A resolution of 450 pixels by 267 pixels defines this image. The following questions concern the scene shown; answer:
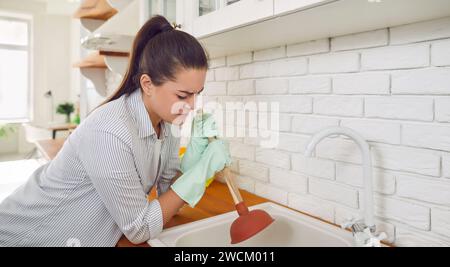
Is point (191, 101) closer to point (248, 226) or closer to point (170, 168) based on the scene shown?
point (170, 168)

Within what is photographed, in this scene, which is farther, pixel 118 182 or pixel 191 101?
pixel 191 101

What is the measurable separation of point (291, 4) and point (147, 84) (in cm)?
51

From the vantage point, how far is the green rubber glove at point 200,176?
0.99 metres

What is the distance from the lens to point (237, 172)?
1480mm

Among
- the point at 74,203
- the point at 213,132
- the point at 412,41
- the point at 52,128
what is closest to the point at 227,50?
the point at 213,132

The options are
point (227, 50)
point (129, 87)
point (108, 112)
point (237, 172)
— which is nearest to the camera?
point (108, 112)

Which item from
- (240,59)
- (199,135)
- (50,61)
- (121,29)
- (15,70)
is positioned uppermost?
(50,61)

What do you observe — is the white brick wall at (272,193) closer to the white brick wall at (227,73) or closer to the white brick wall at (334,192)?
the white brick wall at (334,192)

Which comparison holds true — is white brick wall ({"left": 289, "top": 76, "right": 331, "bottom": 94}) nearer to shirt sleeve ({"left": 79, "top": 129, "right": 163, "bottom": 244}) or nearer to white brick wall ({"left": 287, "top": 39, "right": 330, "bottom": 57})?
white brick wall ({"left": 287, "top": 39, "right": 330, "bottom": 57})

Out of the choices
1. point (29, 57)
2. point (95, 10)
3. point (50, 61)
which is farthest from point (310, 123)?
point (29, 57)

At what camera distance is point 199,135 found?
1.16 m

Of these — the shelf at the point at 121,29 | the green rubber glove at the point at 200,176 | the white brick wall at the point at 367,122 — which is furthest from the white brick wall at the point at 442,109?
the shelf at the point at 121,29
